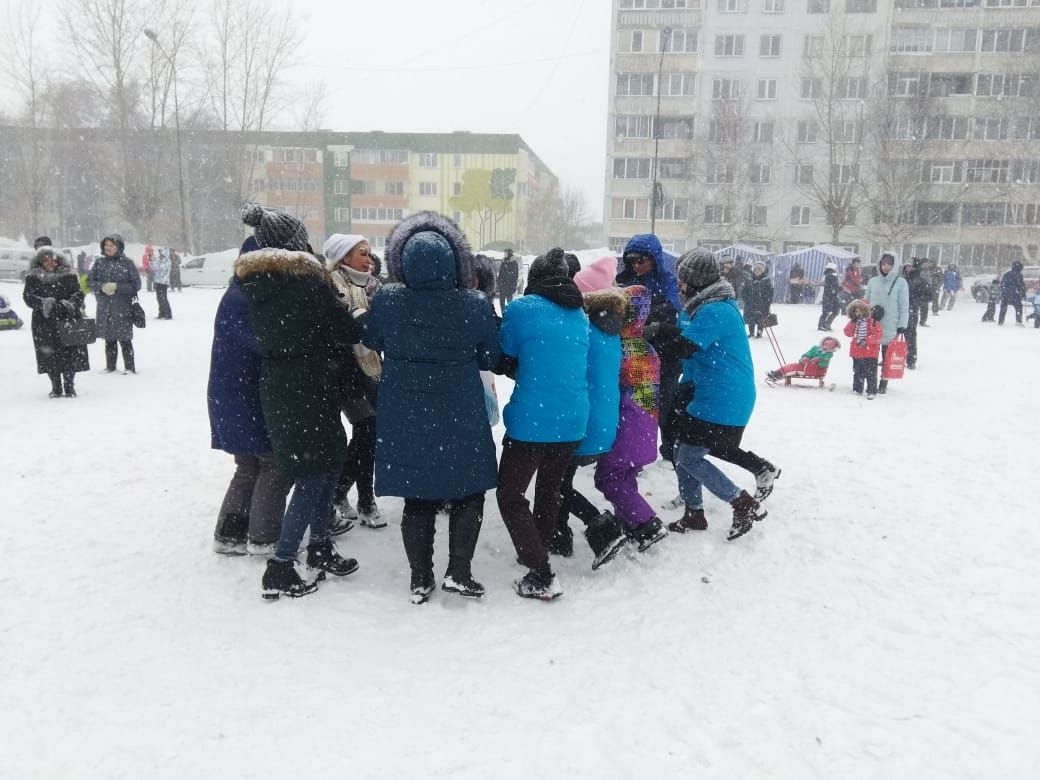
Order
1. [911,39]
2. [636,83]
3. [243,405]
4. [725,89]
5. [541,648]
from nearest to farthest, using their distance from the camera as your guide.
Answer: [541,648] → [243,405] → [911,39] → [725,89] → [636,83]

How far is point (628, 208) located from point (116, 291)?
149ft

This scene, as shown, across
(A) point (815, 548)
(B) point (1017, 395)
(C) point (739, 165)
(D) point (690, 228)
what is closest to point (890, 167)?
(C) point (739, 165)

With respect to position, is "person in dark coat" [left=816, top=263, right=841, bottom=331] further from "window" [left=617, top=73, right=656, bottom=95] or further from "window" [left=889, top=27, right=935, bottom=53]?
"window" [left=889, top=27, right=935, bottom=53]

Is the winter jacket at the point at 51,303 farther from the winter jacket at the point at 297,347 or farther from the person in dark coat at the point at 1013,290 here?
the person in dark coat at the point at 1013,290

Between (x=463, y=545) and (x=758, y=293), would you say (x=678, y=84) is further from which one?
(x=463, y=545)

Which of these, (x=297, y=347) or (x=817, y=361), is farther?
(x=817, y=361)

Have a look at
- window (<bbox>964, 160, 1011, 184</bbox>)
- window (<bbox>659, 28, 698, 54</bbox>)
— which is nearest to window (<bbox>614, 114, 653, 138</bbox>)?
window (<bbox>659, 28, 698, 54</bbox>)

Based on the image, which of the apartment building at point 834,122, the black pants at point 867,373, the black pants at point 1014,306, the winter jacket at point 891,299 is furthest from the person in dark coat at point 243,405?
the apartment building at point 834,122

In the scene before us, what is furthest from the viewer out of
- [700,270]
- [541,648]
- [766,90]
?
[766,90]

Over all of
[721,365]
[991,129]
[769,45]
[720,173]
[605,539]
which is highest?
[769,45]

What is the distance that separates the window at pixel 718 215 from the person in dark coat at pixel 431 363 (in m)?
48.0

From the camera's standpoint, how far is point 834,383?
10.1 metres

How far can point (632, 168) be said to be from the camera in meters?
50.7

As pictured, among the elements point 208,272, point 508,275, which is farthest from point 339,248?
point 208,272
